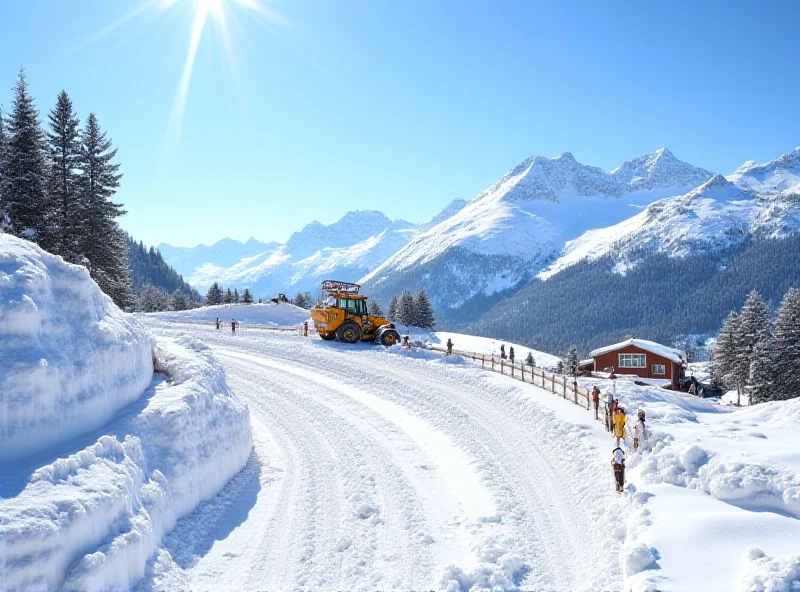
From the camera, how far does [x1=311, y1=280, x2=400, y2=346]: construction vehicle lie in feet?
105

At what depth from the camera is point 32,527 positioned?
21.4 feet

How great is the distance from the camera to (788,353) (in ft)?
126

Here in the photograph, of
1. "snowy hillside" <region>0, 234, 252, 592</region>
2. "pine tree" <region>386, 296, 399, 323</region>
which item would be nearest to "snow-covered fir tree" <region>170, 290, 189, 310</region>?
"pine tree" <region>386, 296, 399, 323</region>

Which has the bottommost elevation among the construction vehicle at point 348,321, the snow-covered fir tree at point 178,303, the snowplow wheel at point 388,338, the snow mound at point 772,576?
the snow mound at point 772,576

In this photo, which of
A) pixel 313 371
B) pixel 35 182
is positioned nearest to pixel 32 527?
pixel 313 371

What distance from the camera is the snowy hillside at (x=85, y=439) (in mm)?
6793

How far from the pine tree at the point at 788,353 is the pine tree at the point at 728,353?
8946mm

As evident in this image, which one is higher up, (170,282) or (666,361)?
(170,282)

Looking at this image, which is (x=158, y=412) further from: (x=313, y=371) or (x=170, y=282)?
(x=170, y=282)

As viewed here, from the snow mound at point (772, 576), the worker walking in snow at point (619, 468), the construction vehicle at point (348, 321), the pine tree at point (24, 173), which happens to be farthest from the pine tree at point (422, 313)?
the snow mound at point (772, 576)

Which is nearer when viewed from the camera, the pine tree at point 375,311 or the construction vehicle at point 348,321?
the construction vehicle at point 348,321

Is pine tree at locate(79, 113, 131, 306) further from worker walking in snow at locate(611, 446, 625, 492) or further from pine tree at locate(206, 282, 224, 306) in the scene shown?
pine tree at locate(206, 282, 224, 306)

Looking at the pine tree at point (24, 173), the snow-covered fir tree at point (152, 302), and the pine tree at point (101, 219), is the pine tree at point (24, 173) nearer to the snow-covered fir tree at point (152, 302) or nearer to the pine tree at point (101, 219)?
the pine tree at point (101, 219)

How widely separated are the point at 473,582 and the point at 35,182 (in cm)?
3183
